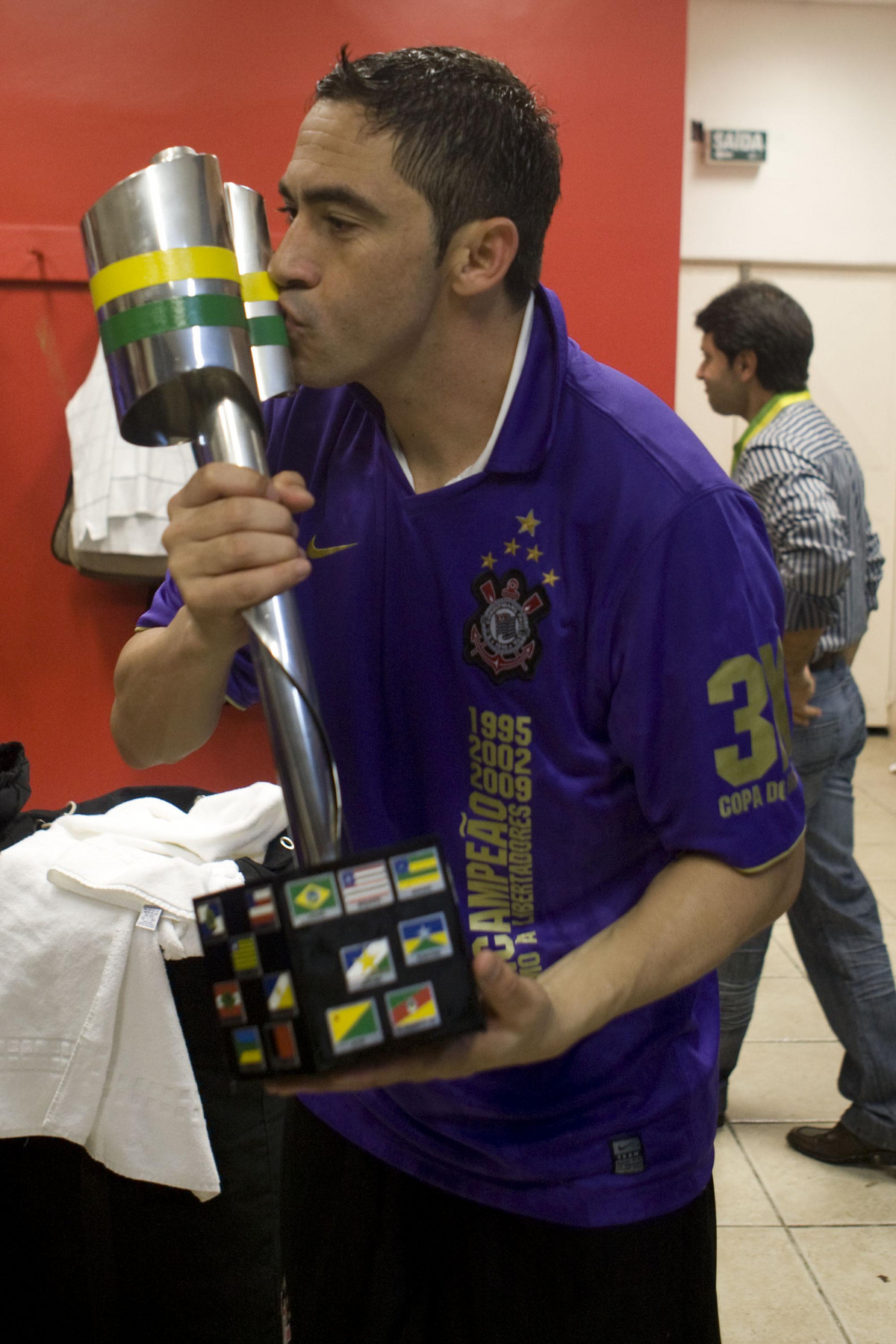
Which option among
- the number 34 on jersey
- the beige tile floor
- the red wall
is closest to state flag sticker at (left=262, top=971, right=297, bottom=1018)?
the number 34 on jersey

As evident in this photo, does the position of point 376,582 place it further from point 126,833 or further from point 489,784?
point 126,833

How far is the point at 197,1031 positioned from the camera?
142cm

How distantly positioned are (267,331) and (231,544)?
0.65 ft

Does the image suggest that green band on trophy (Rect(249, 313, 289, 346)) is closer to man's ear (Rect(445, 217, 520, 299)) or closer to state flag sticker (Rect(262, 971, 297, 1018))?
man's ear (Rect(445, 217, 520, 299))

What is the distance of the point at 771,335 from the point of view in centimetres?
220

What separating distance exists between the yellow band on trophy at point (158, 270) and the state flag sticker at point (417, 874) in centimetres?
36

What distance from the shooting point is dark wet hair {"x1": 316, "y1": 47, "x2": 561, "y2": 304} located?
804 millimetres

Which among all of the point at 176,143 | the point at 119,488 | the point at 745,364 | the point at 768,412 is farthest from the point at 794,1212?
the point at 176,143

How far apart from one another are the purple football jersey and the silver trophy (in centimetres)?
18

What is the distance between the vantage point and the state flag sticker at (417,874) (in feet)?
2.08

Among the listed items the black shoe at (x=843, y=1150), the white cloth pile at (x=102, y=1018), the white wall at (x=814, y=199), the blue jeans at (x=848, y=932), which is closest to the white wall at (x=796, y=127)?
the white wall at (x=814, y=199)

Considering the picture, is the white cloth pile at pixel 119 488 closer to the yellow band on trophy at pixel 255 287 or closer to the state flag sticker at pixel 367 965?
the yellow band on trophy at pixel 255 287

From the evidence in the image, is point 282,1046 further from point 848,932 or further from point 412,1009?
point 848,932

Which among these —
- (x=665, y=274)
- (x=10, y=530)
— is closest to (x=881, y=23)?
(x=665, y=274)
